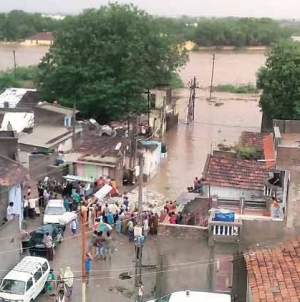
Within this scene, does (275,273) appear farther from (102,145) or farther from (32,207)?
(102,145)

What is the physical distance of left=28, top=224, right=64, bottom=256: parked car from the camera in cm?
1659

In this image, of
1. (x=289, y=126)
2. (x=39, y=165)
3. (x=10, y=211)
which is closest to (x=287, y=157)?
(x=289, y=126)

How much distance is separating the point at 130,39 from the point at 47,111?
9.91 m

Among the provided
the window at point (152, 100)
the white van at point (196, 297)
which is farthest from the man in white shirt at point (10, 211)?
the window at point (152, 100)

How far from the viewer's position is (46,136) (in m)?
27.6

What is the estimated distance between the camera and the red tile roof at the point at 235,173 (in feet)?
61.2

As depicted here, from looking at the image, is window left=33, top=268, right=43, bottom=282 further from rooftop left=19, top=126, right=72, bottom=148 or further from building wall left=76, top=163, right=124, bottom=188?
rooftop left=19, top=126, right=72, bottom=148

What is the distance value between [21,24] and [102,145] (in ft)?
254

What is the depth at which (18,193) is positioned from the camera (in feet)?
58.4

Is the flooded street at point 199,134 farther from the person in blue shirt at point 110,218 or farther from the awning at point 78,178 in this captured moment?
the person in blue shirt at point 110,218

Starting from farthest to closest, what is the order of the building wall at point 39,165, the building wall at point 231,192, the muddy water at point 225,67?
the muddy water at point 225,67, the building wall at point 39,165, the building wall at point 231,192

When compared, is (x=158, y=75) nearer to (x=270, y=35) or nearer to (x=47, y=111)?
(x=47, y=111)

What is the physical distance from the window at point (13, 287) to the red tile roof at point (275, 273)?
15.4 ft

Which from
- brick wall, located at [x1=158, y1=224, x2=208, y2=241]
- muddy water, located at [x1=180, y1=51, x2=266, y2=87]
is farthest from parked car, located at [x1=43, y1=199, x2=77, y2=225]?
muddy water, located at [x1=180, y1=51, x2=266, y2=87]
